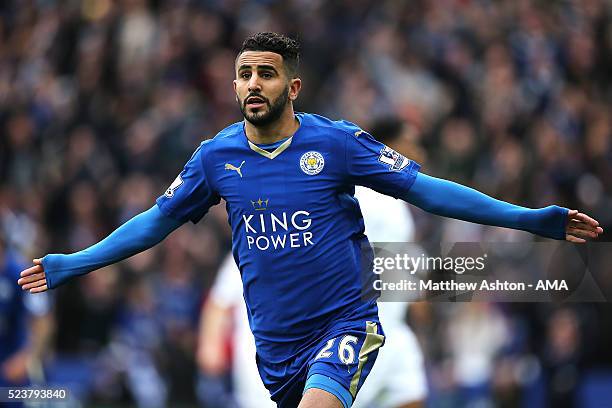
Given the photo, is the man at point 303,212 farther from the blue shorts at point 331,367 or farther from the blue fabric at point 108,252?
the blue fabric at point 108,252

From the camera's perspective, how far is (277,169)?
20.1ft

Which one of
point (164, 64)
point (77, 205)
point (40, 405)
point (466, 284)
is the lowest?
point (40, 405)

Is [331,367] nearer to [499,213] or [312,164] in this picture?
[312,164]

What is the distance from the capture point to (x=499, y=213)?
6.07m

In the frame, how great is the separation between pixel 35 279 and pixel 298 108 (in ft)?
26.2

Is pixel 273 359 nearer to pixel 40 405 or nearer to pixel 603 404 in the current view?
pixel 40 405

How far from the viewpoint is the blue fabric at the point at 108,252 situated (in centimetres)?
639

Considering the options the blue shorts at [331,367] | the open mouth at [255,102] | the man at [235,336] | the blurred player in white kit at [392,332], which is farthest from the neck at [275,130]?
the man at [235,336]

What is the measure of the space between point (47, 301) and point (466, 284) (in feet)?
20.4

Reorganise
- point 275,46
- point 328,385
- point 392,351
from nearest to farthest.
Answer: point 328,385
point 275,46
point 392,351

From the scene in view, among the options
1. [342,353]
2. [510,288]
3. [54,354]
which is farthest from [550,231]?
[54,354]

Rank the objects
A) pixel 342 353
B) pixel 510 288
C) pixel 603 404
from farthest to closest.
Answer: pixel 603 404 → pixel 510 288 → pixel 342 353

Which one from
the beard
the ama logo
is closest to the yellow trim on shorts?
the ama logo

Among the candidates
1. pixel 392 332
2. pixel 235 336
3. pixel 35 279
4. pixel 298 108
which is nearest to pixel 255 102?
pixel 35 279
